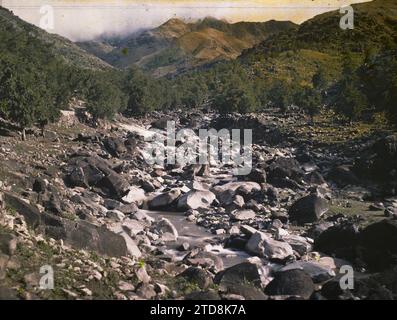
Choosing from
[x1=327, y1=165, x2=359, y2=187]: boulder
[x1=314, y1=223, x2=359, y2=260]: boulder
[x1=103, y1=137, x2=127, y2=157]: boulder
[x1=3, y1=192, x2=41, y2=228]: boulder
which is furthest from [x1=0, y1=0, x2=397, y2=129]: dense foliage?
[x1=314, y1=223, x2=359, y2=260]: boulder

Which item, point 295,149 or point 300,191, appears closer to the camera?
point 300,191

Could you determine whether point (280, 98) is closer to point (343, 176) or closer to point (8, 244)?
point (343, 176)

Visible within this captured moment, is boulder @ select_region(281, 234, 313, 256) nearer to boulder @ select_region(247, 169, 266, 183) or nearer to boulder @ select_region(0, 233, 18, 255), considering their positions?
boulder @ select_region(247, 169, 266, 183)

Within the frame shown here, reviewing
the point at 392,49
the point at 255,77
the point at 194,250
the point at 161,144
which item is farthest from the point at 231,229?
the point at 255,77

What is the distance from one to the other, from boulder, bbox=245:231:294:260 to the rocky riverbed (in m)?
0.05

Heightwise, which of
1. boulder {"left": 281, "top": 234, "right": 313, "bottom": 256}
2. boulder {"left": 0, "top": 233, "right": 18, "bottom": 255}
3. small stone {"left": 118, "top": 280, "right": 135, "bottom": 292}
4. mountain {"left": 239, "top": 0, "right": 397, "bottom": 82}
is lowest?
boulder {"left": 281, "top": 234, "right": 313, "bottom": 256}

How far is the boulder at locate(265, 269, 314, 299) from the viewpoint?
16297 millimetres

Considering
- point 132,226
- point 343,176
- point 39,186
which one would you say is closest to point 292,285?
point 132,226

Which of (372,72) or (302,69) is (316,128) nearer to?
(372,72)

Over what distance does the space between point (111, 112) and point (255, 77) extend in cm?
6319

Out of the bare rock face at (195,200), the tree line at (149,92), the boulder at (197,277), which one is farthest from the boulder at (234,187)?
the tree line at (149,92)

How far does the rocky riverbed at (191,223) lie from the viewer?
50.4 feet

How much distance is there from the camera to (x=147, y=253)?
20547 mm

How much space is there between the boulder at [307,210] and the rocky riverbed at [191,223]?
Answer: 0.25 feet
